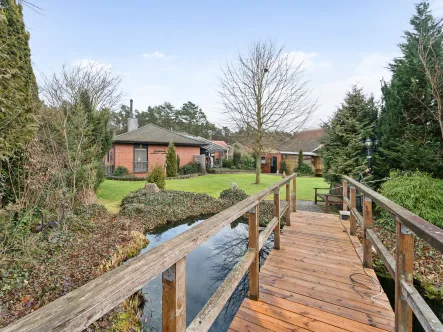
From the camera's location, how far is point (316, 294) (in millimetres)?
2543

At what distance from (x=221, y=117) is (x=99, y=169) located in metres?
8.86

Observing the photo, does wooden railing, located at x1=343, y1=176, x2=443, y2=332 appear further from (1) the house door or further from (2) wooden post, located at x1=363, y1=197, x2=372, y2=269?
(1) the house door

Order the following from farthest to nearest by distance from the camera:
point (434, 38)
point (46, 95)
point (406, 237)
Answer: point (46, 95), point (434, 38), point (406, 237)

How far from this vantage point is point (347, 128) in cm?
839

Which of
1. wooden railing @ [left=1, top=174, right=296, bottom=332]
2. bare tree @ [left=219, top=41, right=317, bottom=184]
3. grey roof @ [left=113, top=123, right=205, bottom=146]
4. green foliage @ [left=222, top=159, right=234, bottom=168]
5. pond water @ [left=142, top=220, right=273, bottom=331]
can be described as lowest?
pond water @ [left=142, top=220, right=273, bottom=331]

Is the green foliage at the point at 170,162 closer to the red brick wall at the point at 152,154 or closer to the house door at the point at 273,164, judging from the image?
the red brick wall at the point at 152,154

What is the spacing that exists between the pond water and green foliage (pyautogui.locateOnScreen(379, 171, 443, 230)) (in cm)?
327

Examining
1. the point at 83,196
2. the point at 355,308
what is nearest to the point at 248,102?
the point at 83,196

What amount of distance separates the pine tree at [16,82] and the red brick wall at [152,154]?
10670 millimetres

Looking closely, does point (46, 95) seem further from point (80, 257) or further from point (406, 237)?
point (406, 237)

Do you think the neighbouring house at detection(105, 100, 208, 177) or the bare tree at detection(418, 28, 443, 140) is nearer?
the bare tree at detection(418, 28, 443, 140)

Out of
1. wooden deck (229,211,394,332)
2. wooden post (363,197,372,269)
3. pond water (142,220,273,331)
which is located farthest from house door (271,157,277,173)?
wooden post (363,197,372,269)

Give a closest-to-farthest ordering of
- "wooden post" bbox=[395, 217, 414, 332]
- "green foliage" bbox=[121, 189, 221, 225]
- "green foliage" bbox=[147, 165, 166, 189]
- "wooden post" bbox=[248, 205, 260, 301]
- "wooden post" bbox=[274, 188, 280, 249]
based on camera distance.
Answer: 1. "wooden post" bbox=[395, 217, 414, 332]
2. "wooden post" bbox=[248, 205, 260, 301]
3. "wooden post" bbox=[274, 188, 280, 249]
4. "green foliage" bbox=[121, 189, 221, 225]
5. "green foliage" bbox=[147, 165, 166, 189]

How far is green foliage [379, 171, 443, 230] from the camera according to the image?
201 inches
